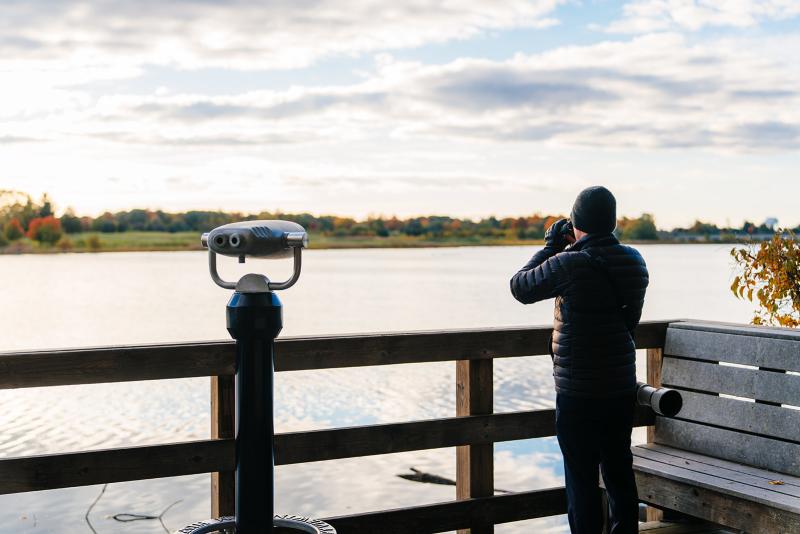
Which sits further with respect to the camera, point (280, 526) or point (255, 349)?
point (280, 526)

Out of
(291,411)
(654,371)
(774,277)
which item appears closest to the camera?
(654,371)

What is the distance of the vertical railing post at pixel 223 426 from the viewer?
3373 millimetres

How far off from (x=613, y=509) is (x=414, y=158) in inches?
2434

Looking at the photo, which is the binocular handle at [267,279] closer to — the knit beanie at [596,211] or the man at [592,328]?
the man at [592,328]

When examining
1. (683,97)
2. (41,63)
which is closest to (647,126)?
(683,97)

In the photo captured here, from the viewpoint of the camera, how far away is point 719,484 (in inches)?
140

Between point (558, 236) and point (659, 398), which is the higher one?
point (558, 236)

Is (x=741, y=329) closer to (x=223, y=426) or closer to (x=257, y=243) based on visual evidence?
(x=223, y=426)

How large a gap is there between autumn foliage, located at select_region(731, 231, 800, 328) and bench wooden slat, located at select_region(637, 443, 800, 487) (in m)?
1.66

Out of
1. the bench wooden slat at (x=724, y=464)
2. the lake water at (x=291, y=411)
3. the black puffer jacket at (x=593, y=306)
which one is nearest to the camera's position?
the black puffer jacket at (x=593, y=306)

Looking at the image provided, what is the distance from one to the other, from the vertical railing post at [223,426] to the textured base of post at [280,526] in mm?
600

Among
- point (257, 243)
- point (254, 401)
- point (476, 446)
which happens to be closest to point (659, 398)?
point (476, 446)

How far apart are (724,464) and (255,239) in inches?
94.1

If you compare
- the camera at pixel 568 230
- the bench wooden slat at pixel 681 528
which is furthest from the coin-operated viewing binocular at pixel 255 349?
the bench wooden slat at pixel 681 528
